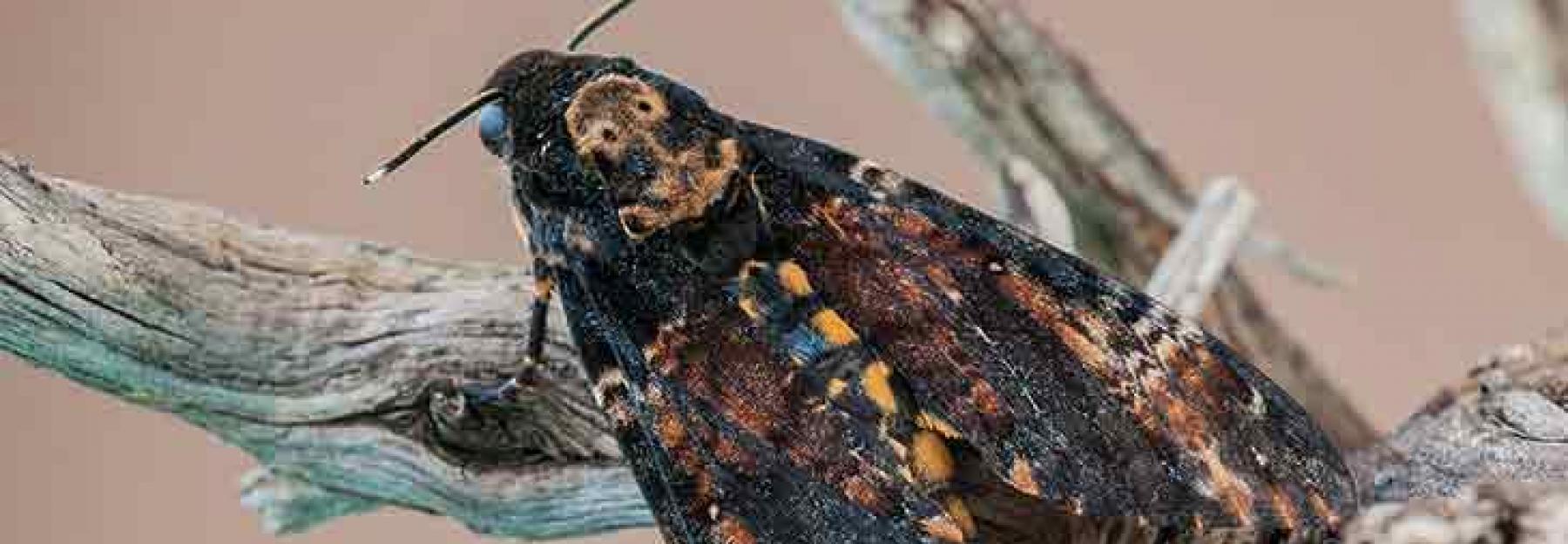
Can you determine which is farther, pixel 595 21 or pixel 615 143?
pixel 595 21

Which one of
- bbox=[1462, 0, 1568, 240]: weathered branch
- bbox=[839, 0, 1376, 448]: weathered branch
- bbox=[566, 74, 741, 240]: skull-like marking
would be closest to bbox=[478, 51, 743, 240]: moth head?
bbox=[566, 74, 741, 240]: skull-like marking

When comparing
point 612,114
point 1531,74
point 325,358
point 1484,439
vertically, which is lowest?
point 1484,439

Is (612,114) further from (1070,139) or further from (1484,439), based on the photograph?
(1484,439)

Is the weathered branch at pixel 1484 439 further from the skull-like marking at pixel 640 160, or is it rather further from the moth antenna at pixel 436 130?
the moth antenna at pixel 436 130

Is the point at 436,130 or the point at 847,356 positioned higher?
the point at 436,130

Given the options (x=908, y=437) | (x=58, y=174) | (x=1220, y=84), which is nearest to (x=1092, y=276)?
(x=908, y=437)

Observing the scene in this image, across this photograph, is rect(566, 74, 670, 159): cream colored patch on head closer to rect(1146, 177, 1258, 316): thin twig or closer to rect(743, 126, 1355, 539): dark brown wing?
rect(743, 126, 1355, 539): dark brown wing

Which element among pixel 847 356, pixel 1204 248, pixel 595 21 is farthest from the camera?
pixel 1204 248

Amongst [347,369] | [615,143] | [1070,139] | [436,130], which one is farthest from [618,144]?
[1070,139]
